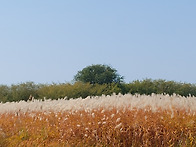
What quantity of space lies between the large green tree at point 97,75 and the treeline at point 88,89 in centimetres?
64

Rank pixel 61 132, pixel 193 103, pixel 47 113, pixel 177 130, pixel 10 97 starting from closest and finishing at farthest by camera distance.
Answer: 1. pixel 177 130
2. pixel 61 132
3. pixel 193 103
4. pixel 47 113
5. pixel 10 97

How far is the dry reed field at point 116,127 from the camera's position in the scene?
6246 millimetres

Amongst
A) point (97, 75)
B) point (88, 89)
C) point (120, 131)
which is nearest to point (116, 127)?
point (120, 131)

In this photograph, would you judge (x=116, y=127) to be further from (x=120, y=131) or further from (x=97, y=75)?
(x=97, y=75)

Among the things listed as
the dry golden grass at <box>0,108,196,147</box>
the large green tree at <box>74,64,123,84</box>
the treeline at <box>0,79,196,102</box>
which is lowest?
the dry golden grass at <box>0,108,196,147</box>

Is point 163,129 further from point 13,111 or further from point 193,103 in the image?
point 13,111

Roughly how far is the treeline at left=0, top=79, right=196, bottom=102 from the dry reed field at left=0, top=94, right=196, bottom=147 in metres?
8.84

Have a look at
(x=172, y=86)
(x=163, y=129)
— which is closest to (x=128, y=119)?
(x=163, y=129)

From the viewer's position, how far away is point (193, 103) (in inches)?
307

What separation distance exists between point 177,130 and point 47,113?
3604 millimetres

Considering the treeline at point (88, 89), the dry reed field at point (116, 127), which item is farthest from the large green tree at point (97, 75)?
the dry reed field at point (116, 127)

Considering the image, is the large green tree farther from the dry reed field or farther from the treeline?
the dry reed field

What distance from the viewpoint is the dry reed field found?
20.5 feet

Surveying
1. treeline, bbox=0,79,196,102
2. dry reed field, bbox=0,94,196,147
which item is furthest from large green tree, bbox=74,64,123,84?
dry reed field, bbox=0,94,196,147
